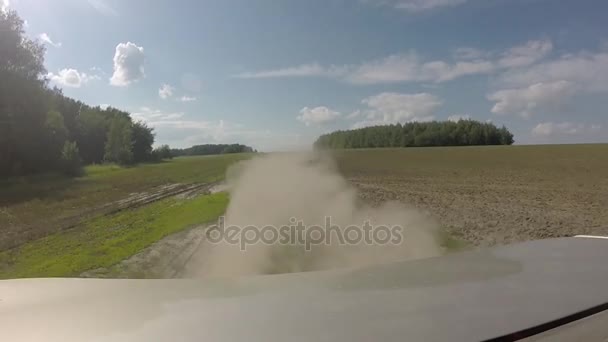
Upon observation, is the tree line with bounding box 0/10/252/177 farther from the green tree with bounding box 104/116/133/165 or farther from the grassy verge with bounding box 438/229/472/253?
the grassy verge with bounding box 438/229/472/253

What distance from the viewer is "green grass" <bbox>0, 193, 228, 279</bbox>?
680 cm

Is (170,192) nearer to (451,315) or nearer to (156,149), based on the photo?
(156,149)

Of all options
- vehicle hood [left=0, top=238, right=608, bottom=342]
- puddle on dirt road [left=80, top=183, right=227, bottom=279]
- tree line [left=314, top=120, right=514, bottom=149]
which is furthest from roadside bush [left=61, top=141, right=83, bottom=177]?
tree line [left=314, top=120, right=514, bottom=149]

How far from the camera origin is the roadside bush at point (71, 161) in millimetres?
12985

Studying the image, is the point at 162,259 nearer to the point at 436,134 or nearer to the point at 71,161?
the point at 71,161

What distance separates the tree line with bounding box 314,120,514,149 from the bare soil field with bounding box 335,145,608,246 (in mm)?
2006

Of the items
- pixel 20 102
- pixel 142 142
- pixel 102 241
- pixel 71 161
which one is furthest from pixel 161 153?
pixel 102 241

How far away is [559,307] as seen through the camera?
2.73m

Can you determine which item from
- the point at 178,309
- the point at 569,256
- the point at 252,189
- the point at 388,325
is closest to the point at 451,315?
the point at 388,325

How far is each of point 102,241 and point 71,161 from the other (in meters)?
5.71

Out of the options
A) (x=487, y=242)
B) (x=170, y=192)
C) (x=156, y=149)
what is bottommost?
(x=487, y=242)

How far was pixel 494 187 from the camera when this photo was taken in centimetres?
2198

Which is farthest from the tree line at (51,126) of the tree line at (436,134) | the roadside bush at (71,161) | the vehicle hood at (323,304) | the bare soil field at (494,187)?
the tree line at (436,134)

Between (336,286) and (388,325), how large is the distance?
958 millimetres
